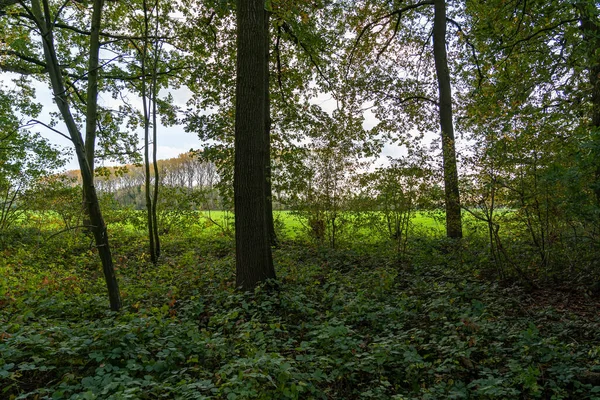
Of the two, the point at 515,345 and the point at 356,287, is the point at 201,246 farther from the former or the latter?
the point at 515,345

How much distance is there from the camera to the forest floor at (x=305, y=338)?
264 cm

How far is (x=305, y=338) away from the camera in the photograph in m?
3.87

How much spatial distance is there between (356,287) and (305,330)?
1571 millimetres

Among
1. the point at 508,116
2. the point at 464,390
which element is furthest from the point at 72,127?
the point at 508,116

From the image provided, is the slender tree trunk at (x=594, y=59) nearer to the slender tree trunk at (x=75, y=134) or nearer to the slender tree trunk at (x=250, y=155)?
the slender tree trunk at (x=250, y=155)

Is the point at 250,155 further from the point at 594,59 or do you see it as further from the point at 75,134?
the point at 594,59

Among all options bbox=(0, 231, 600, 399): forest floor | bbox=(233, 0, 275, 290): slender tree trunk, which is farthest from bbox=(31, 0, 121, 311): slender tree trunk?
bbox=(233, 0, 275, 290): slender tree trunk

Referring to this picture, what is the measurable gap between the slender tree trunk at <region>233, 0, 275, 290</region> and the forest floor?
0.46m

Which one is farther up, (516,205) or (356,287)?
(516,205)

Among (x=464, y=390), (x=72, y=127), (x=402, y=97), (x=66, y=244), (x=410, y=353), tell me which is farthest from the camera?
(x=402, y=97)

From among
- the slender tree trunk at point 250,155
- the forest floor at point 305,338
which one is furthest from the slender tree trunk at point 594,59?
the slender tree trunk at point 250,155

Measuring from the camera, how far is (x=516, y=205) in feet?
17.4

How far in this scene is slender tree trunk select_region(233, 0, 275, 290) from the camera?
502 centimetres

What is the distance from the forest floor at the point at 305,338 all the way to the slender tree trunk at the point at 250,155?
46 centimetres
